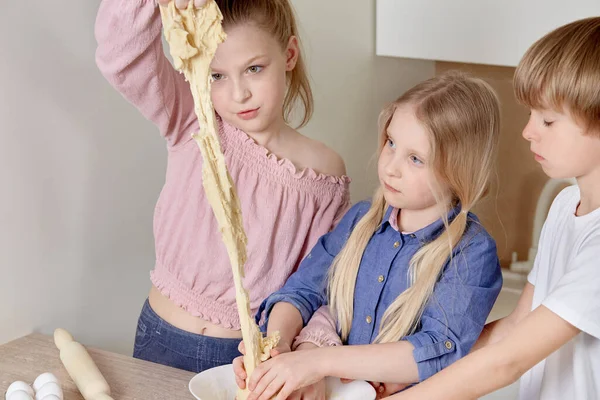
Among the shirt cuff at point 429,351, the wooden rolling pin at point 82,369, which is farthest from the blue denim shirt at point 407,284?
the wooden rolling pin at point 82,369

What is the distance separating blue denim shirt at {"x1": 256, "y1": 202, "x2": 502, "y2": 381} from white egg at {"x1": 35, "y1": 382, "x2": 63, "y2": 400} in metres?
0.28

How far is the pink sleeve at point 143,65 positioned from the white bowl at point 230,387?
388 millimetres

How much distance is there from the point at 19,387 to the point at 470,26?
44.1 inches

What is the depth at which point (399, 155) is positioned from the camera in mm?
1060

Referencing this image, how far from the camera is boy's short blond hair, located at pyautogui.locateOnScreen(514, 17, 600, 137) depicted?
899mm

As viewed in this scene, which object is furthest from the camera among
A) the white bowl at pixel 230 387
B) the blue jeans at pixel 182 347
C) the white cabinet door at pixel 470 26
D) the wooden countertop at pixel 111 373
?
the white cabinet door at pixel 470 26

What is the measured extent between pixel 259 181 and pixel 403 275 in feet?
0.89

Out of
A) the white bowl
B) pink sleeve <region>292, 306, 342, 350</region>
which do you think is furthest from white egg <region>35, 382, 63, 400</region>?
pink sleeve <region>292, 306, 342, 350</region>

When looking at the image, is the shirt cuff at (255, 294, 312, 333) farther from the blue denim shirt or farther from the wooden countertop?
the wooden countertop

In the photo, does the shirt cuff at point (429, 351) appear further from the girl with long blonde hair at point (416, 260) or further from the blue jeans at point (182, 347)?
the blue jeans at point (182, 347)

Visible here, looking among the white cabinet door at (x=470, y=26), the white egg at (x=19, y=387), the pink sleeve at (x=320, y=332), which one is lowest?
the white egg at (x=19, y=387)

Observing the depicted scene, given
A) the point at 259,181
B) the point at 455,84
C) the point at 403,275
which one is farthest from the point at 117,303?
the point at 455,84

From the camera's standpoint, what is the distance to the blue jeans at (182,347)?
1.24m

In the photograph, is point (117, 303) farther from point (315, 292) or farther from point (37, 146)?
point (315, 292)
